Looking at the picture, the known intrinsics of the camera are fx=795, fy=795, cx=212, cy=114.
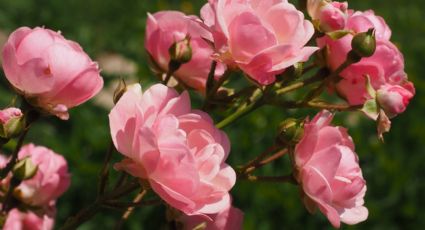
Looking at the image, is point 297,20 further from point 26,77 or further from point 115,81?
point 115,81

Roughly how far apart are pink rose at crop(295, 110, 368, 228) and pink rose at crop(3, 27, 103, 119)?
0.68 feet

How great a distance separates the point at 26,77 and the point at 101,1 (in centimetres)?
350

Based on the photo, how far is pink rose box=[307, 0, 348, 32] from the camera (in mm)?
759

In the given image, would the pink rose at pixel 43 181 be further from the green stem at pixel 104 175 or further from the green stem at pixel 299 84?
the green stem at pixel 299 84

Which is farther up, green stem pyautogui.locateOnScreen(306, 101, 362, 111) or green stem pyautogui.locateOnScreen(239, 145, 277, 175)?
green stem pyautogui.locateOnScreen(306, 101, 362, 111)

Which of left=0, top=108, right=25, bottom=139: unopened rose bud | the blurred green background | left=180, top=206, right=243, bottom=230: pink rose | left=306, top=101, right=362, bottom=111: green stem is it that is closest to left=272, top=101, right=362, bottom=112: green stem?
left=306, top=101, right=362, bottom=111: green stem

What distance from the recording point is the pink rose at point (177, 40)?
0.85 metres

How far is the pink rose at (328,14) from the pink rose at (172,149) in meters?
0.16

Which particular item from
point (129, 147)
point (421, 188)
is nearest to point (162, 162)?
point (129, 147)

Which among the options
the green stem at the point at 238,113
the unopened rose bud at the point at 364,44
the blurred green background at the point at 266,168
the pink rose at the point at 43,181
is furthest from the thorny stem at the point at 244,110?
the blurred green background at the point at 266,168

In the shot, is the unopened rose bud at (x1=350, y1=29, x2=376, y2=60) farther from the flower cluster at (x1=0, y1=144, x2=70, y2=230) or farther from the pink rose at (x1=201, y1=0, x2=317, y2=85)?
the flower cluster at (x1=0, y1=144, x2=70, y2=230)

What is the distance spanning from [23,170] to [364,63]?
14.1 inches

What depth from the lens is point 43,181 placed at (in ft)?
2.94

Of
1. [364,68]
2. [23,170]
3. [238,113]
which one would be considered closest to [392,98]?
[364,68]
